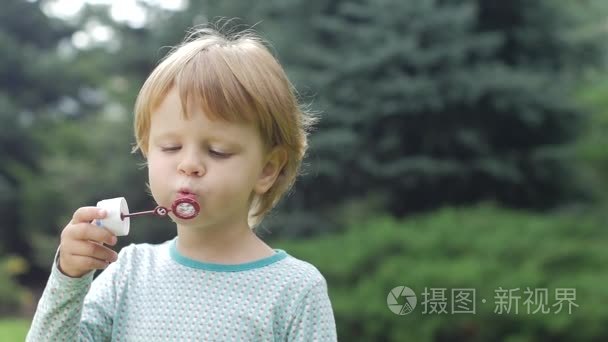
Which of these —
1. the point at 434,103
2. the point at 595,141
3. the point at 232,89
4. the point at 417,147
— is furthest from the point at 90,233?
the point at 595,141

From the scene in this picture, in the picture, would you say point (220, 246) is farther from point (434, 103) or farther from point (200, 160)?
point (434, 103)

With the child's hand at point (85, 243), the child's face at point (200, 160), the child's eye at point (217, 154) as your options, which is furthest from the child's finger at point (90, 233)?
the child's eye at point (217, 154)

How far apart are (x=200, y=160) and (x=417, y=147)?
6.99 metres

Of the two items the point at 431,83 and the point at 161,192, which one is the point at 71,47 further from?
the point at 161,192

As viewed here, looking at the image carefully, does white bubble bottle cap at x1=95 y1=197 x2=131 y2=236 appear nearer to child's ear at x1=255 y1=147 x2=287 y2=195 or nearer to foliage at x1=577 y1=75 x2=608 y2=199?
child's ear at x1=255 y1=147 x2=287 y2=195

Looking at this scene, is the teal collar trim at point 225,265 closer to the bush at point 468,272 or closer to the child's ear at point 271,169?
the child's ear at point 271,169

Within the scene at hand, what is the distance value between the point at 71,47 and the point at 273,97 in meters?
14.1

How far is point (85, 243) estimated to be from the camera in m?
1.58

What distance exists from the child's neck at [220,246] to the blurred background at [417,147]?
3.51 meters

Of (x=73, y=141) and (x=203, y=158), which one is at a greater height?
(x=203, y=158)

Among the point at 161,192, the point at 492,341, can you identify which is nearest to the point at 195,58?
the point at 161,192

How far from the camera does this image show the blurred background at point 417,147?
18.8ft

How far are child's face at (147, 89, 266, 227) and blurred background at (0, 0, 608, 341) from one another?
362 centimetres

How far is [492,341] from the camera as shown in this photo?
494 centimetres
